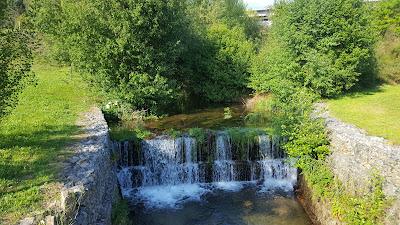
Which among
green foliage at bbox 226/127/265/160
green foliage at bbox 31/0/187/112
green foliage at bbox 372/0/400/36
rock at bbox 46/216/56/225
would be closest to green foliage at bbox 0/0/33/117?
rock at bbox 46/216/56/225

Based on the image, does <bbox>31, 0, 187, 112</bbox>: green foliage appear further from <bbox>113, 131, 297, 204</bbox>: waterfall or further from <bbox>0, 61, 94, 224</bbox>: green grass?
<bbox>113, 131, 297, 204</bbox>: waterfall

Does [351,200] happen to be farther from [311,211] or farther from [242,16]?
[242,16]

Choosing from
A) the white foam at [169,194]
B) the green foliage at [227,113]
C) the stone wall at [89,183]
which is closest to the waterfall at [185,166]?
the white foam at [169,194]

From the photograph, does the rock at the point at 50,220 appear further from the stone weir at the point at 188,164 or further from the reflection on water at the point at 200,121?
the reflection on water at the point at 200,121

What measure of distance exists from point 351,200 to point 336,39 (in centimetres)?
1093

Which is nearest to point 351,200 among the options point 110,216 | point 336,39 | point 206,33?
point 110,216

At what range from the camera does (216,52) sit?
24.1 m

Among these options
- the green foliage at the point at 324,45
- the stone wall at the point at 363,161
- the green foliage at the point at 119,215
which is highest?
the green foliage at the point at 324,45

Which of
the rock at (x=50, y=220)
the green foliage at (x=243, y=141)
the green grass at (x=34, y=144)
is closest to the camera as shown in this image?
the rock at (x=50, y=220)

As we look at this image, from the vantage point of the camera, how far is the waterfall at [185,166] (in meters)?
14.4

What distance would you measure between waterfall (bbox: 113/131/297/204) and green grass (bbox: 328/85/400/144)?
3.22m

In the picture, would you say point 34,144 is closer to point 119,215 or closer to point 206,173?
point 119,215

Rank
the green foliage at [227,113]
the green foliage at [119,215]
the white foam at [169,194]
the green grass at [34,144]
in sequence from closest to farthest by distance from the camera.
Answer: the green grass at [34,144] → the green foliage at [119,215] → the white foam at [169,194] → the green foliage at [227,113]

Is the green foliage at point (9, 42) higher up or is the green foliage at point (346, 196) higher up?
the green foliage at point (9, 42)
